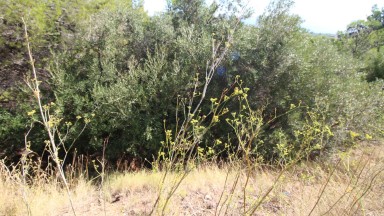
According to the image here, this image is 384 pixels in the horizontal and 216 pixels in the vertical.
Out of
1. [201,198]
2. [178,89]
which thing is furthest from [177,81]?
[201,198]

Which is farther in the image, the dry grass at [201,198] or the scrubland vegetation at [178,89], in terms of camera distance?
the scrubland vegetation at [178,89]

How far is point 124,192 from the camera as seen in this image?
4586 millimetres

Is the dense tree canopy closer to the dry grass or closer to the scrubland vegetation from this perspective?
the scrubland vegetation

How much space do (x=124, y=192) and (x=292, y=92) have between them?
4634 millimetres

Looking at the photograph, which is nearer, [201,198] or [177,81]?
[201,198]

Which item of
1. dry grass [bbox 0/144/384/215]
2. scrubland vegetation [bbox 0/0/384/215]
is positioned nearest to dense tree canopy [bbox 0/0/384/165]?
scrubland vegetation [bbox 0/0/384/215]

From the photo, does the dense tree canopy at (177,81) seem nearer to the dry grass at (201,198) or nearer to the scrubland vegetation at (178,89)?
the scrubland vegetation at (178,89)

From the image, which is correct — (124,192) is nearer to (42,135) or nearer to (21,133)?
(42,135)

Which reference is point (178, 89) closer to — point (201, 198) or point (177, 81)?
point (177, 81)

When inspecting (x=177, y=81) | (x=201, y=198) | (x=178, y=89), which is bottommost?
(x=201, y=198)

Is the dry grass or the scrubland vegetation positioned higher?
the scrubland vegetation

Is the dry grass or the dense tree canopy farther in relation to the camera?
the dense tree canopy

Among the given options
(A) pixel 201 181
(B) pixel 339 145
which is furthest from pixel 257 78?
(A) pixel 201 181

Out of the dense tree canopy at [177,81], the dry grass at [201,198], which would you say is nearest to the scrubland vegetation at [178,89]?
the dense tree canopy at [177,81]
